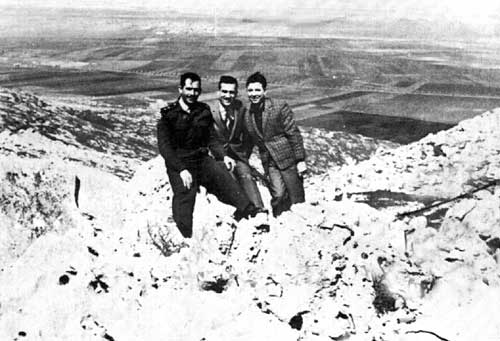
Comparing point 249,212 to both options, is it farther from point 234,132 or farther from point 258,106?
point 258,106

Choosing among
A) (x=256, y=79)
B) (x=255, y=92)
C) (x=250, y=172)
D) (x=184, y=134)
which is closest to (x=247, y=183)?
(x=250, y=172)

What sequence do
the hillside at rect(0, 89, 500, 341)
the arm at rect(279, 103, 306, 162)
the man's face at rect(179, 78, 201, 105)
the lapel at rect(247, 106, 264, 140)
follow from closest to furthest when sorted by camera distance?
the hillside at rect(0, 89, 500, 341), the man's face at rect(179, 78, 201, 105), the lapel at rect(247, 106, 264, 140), the arm at rect(279, 103, 306, 162)

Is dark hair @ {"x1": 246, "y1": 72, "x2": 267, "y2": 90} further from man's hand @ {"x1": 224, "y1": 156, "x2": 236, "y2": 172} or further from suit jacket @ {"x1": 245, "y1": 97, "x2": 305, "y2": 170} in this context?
man's hand @ {"x1": 224, "y1": 156, "x2": 236, "y2": 172}

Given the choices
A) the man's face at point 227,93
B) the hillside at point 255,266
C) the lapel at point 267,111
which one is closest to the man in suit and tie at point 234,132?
the man's face at point 227,93

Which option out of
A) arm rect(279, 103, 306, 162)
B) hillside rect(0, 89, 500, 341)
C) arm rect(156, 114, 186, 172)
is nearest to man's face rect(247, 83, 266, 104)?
arm rect(279, 103, 306, 162)

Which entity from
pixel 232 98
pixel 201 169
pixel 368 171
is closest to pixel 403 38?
pixel 368 171

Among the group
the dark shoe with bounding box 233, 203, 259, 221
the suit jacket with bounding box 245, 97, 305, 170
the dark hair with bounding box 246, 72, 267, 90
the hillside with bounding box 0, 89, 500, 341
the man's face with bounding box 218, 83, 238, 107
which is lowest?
the hillside with bounding box 0, 89, 500, 341

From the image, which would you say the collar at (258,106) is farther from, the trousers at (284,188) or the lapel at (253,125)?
the trousers at (284,188)
